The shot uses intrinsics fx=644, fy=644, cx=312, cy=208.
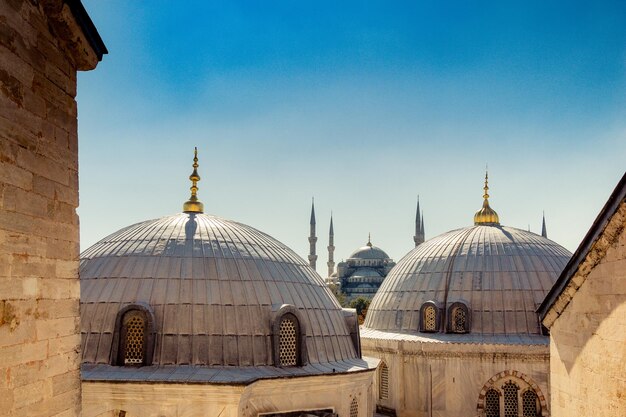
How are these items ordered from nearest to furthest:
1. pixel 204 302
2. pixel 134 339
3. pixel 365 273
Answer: pixel 134 339
pixel 204 302
pixel 365 273

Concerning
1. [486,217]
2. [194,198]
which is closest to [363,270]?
[486,217]

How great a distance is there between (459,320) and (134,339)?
11045 mm

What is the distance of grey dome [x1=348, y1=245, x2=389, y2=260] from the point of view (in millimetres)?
72500

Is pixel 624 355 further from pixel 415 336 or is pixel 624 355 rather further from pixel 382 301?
pixel 382 301

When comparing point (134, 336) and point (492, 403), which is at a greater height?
point (134, 336)

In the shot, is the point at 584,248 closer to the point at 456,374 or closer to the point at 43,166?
the point at 43,166

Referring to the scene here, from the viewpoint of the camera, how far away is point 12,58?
187 inches

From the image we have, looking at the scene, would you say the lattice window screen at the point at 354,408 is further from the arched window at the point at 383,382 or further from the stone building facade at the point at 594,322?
the stone building facade at the point at 594,322

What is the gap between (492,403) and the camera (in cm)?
1898

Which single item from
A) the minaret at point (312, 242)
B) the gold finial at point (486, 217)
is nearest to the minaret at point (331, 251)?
the minaret at point (312, 242)

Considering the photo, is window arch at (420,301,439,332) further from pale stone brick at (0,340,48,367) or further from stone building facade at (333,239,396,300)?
stone building facade at (333,239,396,300)

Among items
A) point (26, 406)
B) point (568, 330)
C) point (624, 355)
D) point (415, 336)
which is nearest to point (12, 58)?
point (26, 406)

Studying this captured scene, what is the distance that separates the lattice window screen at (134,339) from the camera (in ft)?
42.0

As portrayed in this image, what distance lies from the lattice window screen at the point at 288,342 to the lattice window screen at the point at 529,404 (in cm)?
856
